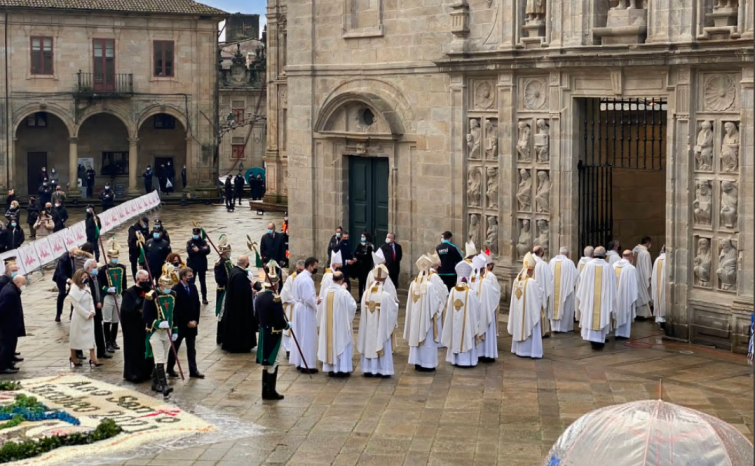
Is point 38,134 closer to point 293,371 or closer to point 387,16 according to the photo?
point 387,16

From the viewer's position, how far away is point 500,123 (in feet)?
75.3

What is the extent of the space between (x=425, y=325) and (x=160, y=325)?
382cm

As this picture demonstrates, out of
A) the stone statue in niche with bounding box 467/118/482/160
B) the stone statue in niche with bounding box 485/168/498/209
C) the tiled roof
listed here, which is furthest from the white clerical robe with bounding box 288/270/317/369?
the tiled roof

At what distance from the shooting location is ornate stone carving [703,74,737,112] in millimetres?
19141

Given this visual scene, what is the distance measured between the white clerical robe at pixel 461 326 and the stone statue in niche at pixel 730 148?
4.35 meters

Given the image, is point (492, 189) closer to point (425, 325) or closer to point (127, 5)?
point (425, 325)

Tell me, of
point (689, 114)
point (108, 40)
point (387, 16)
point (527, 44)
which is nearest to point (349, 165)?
point (387, 16)

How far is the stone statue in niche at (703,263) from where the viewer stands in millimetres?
19703

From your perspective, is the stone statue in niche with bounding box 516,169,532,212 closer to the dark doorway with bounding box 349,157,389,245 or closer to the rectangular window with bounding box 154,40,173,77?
the dark doorway with bounding box 349,157,389,245

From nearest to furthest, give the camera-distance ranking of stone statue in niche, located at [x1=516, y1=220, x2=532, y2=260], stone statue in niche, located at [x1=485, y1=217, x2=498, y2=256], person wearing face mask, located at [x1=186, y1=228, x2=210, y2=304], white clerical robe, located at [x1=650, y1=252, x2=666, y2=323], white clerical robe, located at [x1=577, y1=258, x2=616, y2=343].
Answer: white clerical robe, located at [x1=577, y1=258, x2=616, y2=343] < white clerical robe, located at [x1=650, y1=252, x2=666, y2=323] < stone statue in niche, located at [x1=516, y1=220, x2=532, y2=260] < stone statue in niche, located at [x1=485, y1=217, x2=498, y2=256] < person wearing face mask, located at [x1=186, y1=228, x2=210, y2=304]

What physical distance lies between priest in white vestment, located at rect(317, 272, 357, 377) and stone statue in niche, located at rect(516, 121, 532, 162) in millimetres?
5792

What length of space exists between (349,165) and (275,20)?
63.6 ft

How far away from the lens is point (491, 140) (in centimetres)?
2330

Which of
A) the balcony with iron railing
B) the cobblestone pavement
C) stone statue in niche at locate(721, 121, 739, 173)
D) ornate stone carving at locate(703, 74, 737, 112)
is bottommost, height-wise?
the cobblestone pavement
